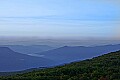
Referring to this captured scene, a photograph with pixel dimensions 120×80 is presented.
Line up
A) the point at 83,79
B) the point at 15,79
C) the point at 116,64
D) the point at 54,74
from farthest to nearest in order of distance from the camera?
1. the point at 116,64
2. the point at 54,74
3. the point at 15,79
4. the point at 83,79

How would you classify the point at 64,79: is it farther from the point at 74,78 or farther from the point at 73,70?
the point at 73,70

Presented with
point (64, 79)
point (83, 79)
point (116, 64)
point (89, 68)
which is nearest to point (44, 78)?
point (64, 79)

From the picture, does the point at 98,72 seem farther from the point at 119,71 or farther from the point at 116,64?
the point at 116,64

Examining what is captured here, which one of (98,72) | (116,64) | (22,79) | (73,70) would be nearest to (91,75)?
(98,72)

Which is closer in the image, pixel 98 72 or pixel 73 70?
pixel 98 72

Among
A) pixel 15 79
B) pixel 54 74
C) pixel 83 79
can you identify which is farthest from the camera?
pixel 54 74

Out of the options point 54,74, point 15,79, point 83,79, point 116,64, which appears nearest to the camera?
point 83,79

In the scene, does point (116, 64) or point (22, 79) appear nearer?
point (22, 79)

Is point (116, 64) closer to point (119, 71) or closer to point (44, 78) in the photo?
point (119, 71)

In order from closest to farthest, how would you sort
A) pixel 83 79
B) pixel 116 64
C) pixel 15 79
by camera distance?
pixel 83 79 < pixel 15 79 < pixel 116 64
